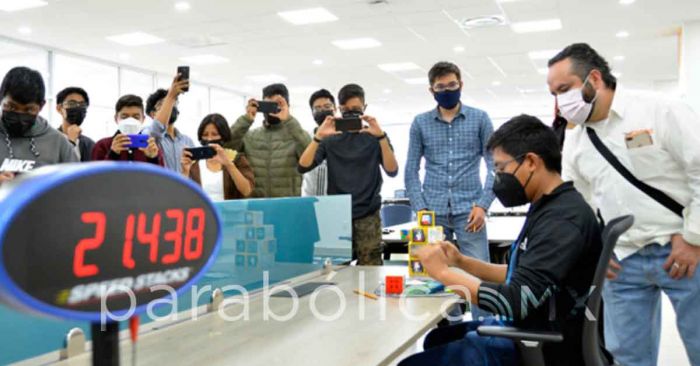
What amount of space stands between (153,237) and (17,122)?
87.0 inches

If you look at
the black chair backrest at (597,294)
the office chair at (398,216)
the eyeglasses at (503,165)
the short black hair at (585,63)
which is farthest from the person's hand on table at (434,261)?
the office chair at (398,216)

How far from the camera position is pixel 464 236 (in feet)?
9.31

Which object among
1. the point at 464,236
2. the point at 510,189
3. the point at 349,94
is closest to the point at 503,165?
the point at 510,189

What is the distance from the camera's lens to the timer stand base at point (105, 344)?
1.55 feet

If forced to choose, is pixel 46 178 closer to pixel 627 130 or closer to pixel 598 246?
pixel 598 246

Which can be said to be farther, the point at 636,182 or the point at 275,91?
the point at 275,91

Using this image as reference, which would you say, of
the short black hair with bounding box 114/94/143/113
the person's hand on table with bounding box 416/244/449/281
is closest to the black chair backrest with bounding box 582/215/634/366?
the person's hand on table with bounding box 416/244/449/281

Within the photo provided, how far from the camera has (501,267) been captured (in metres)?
2.06

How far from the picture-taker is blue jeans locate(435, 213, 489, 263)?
2809 mm

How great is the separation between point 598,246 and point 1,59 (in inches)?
332

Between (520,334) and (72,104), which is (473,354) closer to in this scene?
(520,334)

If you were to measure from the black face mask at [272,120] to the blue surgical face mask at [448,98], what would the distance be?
85 cm

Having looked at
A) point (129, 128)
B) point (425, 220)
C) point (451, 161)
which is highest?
point (129, 128)

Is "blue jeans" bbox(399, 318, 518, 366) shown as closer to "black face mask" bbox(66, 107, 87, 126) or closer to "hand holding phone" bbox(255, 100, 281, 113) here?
"hand holding phone" bbox(255, 100, 281, 113)
